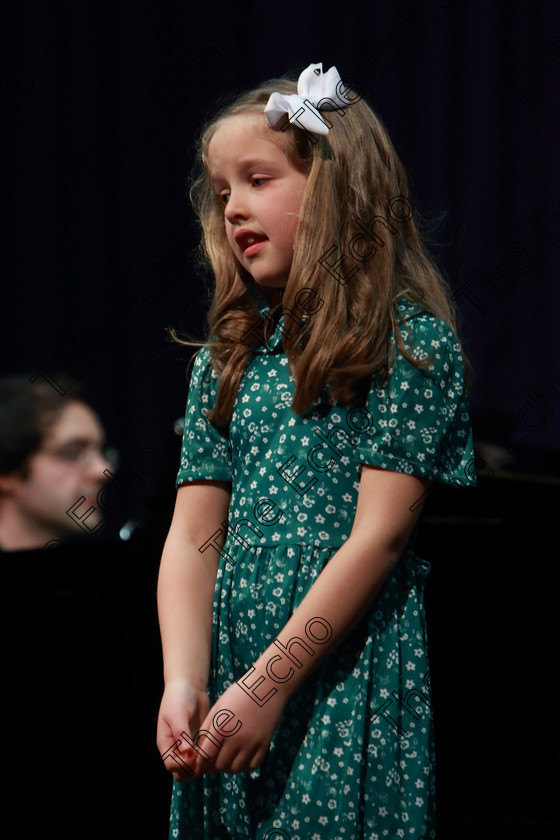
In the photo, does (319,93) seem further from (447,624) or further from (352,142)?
(447,624)

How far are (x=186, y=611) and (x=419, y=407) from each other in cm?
36

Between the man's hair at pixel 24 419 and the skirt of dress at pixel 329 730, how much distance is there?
193 cm

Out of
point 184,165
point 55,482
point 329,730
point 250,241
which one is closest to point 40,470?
point 55,482

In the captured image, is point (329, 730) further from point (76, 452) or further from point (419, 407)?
point (76, 452)

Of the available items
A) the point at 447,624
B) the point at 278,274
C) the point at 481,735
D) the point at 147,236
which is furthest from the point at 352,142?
the point at 147,236

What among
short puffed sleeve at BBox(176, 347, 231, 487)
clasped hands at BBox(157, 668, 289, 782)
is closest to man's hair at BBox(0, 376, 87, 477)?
short puffed sleeve at BBox(176, 347, 231, 487)

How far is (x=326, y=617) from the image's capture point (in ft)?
3.29

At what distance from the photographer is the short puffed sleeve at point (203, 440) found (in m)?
1.20

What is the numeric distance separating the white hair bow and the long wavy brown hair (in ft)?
0.04

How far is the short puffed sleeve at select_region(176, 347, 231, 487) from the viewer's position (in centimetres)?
120

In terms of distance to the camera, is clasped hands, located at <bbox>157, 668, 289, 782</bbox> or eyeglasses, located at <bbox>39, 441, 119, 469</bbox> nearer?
clasped hands, located at <bbox>157, 668, 289, 782</bbox>

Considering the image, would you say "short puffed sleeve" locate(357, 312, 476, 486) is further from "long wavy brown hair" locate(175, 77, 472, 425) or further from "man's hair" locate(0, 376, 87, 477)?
"man's hair" locate(0, 376, 87, 477)

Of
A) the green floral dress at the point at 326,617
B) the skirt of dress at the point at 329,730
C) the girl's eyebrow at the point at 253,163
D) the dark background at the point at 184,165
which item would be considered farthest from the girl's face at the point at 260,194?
the dark background at the point at 184,165

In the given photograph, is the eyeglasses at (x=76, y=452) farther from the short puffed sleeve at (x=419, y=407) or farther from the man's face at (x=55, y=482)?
the short puffed sleeve at (x=419, y=407)
